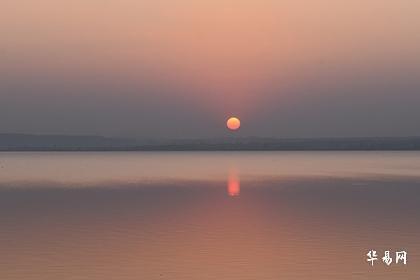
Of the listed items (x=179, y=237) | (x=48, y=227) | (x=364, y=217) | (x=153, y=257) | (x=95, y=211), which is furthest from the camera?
(x=95, y=211)

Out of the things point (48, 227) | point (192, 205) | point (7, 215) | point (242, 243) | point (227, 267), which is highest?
point (192, 205)

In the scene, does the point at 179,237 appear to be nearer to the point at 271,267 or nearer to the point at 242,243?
the point at 242,243

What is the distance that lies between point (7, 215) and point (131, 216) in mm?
8689

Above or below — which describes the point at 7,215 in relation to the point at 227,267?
above

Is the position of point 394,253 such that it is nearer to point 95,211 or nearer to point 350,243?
point 350,243

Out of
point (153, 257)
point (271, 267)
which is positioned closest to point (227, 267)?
point (271, 267)

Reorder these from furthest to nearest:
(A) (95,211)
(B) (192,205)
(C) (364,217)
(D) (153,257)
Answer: (B) (192,205) → (A) (95,211) → (C) (364,217) → (D) (153,257)

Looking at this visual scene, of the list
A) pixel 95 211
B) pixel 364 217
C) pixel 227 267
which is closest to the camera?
pixel 227 267

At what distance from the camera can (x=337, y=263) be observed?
98.6 feet

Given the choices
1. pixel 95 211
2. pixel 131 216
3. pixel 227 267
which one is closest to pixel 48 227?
pixel 131 216

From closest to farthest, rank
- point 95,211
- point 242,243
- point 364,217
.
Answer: point 242,243
point 364,217
point 95,211

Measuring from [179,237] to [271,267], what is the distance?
33.7ft

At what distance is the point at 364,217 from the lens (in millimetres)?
49406

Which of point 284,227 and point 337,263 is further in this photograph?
point 284,227
